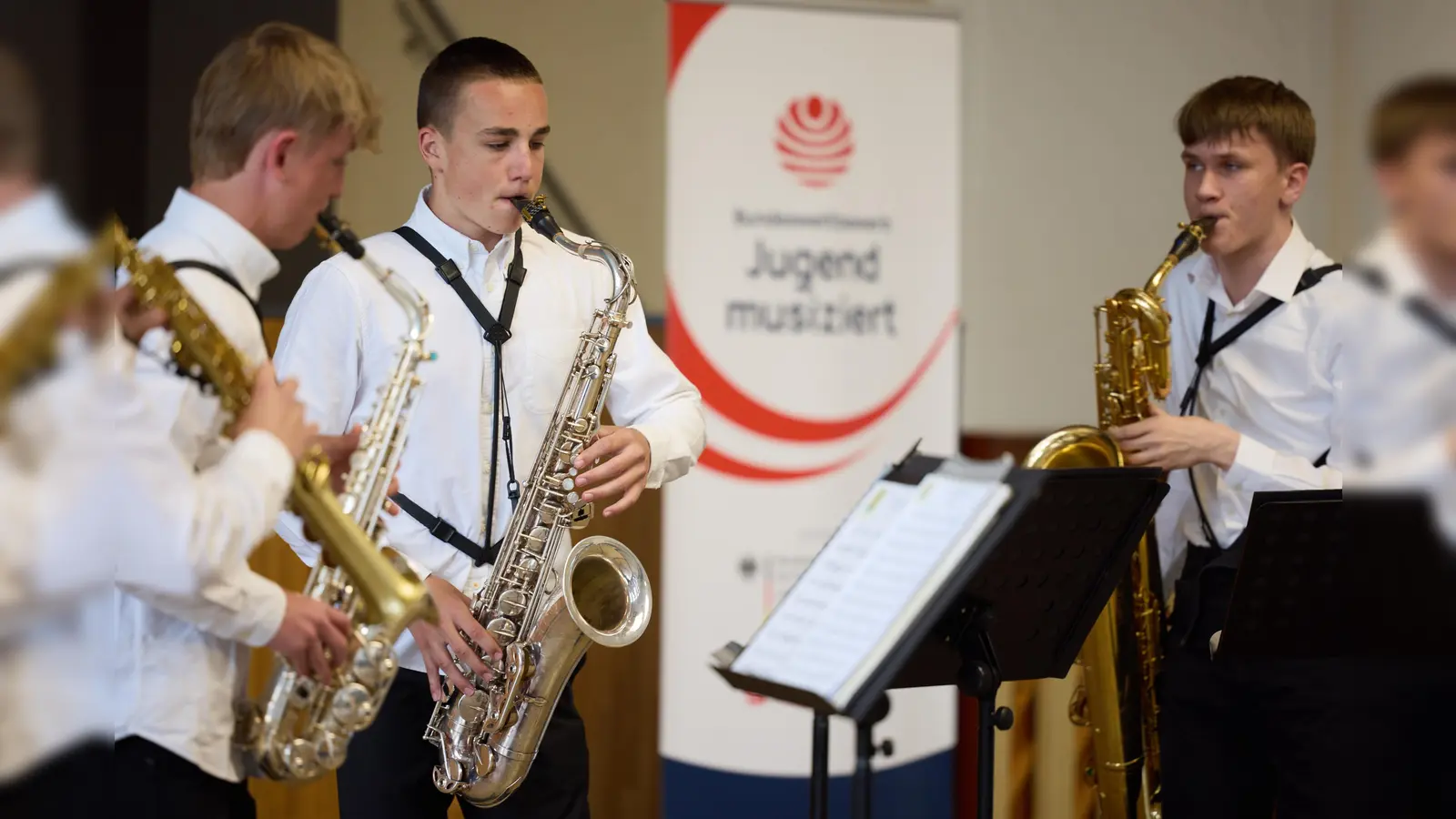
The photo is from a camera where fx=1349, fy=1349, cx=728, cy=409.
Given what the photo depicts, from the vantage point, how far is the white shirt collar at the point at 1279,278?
316 cm

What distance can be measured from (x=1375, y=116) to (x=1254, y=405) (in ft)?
4.62

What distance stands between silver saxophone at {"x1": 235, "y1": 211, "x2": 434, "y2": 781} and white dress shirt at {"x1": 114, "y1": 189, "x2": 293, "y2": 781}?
8cm

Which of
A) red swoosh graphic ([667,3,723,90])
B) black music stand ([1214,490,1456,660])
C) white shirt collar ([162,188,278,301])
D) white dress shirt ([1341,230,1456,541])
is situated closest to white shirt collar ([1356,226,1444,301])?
white dress shirt ([1341,230,1456,541])

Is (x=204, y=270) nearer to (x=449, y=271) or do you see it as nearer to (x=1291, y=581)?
(x=449, y=271)

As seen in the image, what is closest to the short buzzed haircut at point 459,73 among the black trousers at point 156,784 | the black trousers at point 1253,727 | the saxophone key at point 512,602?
the saxophone key at point 512,602

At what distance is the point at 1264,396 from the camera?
315 centimetres

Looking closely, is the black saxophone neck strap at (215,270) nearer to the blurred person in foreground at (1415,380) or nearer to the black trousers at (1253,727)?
the blurred person in foreground at (1415,380)

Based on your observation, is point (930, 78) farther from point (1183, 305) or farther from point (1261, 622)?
point (1261, 622)

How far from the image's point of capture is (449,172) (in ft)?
9.28

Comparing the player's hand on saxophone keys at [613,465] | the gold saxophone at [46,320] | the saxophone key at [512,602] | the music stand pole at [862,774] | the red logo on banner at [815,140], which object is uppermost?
the red logo on banner at [815,140]

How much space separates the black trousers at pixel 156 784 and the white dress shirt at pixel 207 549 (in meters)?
0.02

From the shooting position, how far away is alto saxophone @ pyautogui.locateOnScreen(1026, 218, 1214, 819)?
3271 millimetres

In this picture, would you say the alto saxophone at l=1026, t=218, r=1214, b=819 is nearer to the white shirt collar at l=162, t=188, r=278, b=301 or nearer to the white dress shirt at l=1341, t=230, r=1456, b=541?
the white dress shirt at l=1341, t=230, r=1456, b=541

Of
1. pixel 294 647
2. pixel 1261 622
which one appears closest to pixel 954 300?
pixel 1261 622
